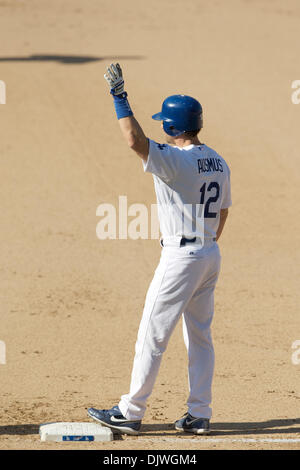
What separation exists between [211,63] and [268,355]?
12312mm

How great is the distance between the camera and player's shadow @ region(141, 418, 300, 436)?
17.4 feet

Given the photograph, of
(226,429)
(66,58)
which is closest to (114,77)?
(226,429)

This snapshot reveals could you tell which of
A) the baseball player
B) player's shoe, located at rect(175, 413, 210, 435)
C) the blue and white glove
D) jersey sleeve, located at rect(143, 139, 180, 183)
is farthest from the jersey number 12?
player's shoe, located at rect(175, 413, 210, 435)

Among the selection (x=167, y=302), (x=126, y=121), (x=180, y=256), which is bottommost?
(x=167, y=302)

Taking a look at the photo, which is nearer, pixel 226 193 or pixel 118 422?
pixel 118 422

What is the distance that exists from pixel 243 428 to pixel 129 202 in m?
7.05

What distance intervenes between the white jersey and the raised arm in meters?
0.11

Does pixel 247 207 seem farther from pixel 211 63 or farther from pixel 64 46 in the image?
pixel 64 46

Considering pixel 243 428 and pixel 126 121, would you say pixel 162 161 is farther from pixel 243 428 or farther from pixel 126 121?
pixel 243 428

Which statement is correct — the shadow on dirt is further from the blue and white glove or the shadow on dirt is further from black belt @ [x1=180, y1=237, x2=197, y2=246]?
the blue and white glove

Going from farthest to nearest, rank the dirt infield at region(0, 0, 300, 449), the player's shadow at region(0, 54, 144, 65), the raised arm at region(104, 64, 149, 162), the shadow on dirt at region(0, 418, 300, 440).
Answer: the player's shadow at region(0, 54, 144, 65)
the dirt infield at region(0, 0, 300, 449)
the shadow on dirt at region(0, 418, 300, 440)
the raised arm at region(104, 64, 149, 162)

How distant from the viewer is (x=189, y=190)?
4.95 meters

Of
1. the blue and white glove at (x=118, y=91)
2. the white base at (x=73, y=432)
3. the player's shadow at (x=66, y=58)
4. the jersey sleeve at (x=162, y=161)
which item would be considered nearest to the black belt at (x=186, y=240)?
the jersey sleeve at (x=162, y=161)

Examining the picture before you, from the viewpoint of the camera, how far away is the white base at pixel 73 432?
16.2 feet
